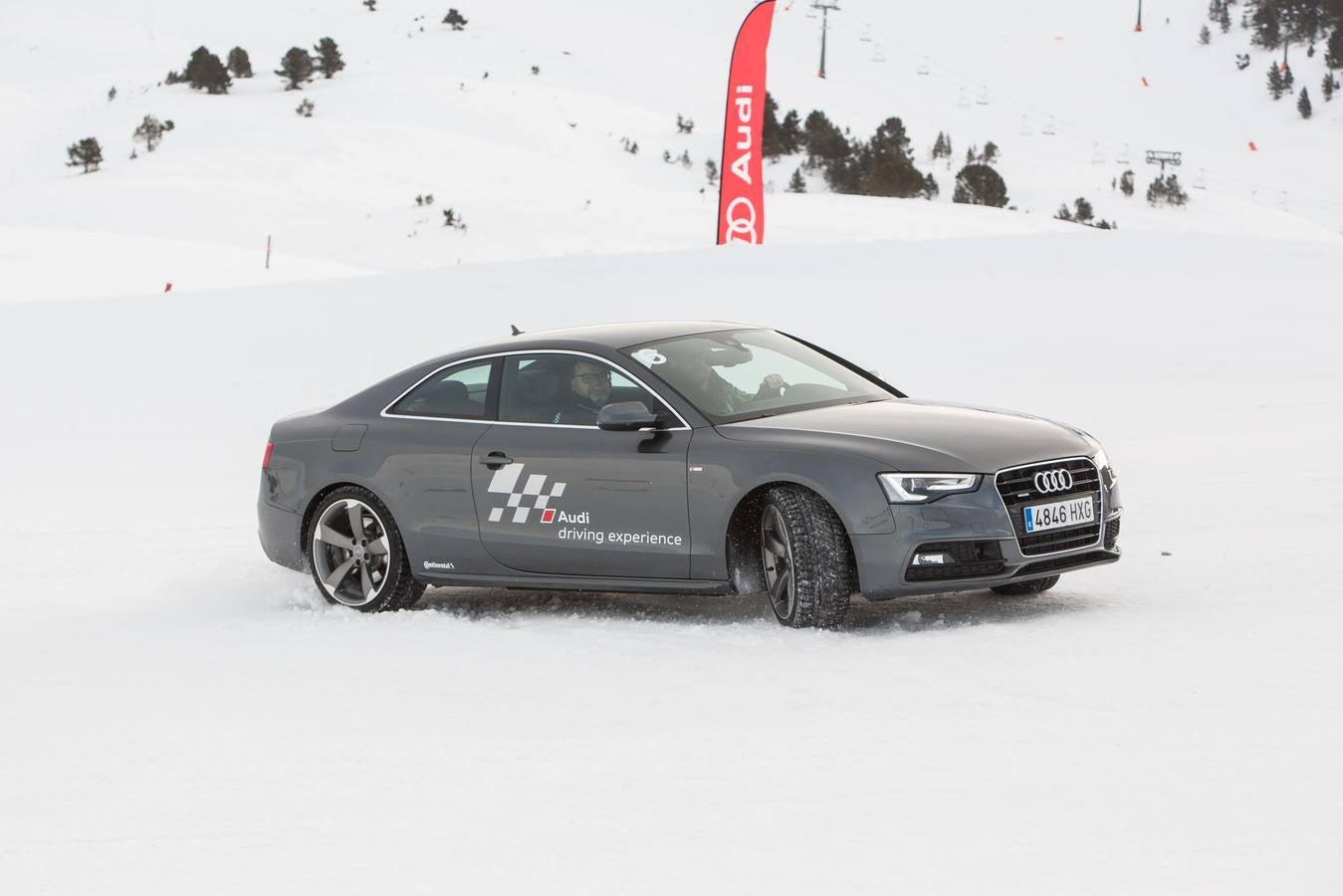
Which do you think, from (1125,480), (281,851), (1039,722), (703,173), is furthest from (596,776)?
(703,173)

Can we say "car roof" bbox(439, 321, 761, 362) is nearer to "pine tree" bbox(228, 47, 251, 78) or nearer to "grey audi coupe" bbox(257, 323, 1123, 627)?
"grey audi coupe" bbox(257, 323, 1123, 627)

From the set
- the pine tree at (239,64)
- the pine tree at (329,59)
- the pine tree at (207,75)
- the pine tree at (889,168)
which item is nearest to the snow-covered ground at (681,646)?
the pine tree at (889,168)

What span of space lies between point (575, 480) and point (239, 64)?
73283 mm

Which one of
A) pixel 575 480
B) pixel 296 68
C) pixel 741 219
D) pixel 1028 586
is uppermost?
pixel 296 68

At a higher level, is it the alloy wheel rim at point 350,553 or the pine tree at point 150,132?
the pine tree at point 150,132

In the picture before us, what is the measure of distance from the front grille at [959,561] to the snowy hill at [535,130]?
27661mm

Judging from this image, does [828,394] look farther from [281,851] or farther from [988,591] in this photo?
[281,851]

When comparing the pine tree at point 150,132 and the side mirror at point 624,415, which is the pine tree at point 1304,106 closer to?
the pine tree at point 150,132

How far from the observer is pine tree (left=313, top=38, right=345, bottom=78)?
3000 inches

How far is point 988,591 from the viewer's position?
8.91m

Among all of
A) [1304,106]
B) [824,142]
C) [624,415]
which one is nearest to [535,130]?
[824,142]

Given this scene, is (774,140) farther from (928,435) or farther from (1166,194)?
(928,435)

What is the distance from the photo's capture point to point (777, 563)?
7934mm

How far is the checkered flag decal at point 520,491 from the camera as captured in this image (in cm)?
848
